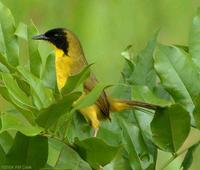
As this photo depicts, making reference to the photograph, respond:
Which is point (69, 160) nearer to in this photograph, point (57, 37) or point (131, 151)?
point (131, 151)

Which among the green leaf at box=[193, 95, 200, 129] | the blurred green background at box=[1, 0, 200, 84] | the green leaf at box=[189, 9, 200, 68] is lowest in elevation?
the blurred green background at box=[1, 0, 200, 84]

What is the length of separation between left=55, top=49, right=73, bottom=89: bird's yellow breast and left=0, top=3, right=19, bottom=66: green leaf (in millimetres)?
735

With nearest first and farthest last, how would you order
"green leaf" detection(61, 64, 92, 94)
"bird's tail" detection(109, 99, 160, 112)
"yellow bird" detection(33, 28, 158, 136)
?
"green leaf" detection(61, 64, 92, 94), "bird's tail" detection(109, 99, 160, 112), "yellow bird" detection(33, 28, 158, 136)

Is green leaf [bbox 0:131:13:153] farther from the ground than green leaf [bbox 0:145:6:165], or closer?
farther from the ground

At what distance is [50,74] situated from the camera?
231 centimetres

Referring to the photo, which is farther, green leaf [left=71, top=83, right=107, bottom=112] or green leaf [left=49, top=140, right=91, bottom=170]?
green leaf [left=49, top=140, right=91, bottom=170]

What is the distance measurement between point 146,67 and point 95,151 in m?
0.44

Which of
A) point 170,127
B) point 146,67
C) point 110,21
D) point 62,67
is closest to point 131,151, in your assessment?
point 170,127

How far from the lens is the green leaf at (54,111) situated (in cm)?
203

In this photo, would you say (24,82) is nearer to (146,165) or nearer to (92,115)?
(146,165)

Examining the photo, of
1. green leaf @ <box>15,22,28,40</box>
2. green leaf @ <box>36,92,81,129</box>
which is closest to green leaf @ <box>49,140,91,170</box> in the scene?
green leaf @ <box>36,92,81,129</box>

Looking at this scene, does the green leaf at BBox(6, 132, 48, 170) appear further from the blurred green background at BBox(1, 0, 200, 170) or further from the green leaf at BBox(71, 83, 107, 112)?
the blurred green background at BBox(1, 0, 200, 170)

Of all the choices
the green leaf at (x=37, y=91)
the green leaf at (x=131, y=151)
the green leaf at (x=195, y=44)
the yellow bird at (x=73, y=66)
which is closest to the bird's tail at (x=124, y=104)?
the yellow bird at (x=73, y=66)

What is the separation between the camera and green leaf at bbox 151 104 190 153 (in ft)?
7.04
